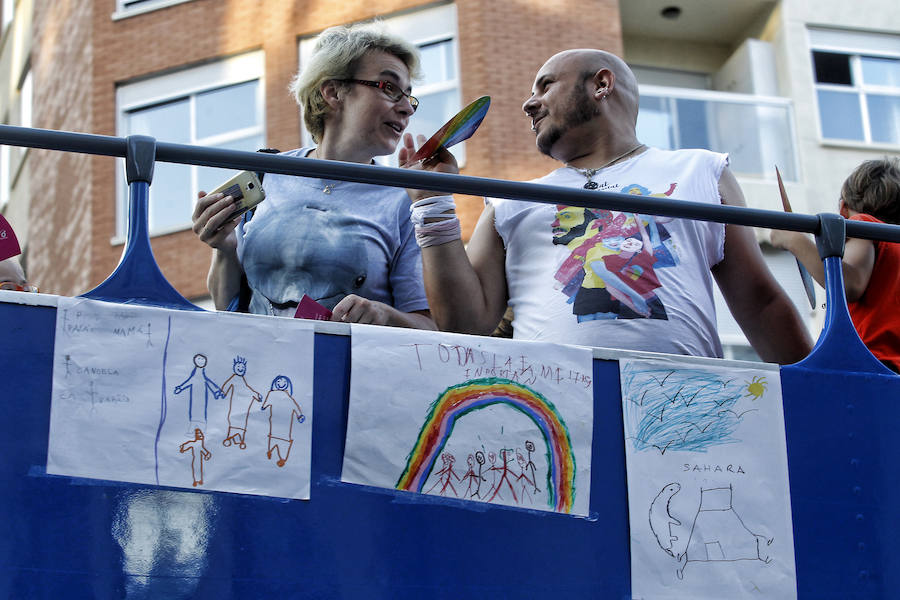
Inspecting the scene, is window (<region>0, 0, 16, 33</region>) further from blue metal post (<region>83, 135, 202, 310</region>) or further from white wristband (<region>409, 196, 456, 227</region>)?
blue metal post (<region>83, 135, 202, 310</region>)

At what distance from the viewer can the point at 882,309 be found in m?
3.86

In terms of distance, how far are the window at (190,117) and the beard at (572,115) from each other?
33.8ft

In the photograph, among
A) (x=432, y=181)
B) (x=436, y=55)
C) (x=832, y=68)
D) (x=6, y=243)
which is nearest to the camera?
(x=6, y=243)

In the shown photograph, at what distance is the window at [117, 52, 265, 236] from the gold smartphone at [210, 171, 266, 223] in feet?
35.5

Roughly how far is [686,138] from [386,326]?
11.2 m

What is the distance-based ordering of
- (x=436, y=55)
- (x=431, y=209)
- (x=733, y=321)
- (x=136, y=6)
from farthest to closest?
(x=136, y=6), (x=436, y=55), (x=733, y=321), (x=431, y=209)

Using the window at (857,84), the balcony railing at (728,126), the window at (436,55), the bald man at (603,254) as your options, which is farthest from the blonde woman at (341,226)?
the window at (857,84)

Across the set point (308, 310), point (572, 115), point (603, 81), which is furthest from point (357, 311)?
point (603, 81)

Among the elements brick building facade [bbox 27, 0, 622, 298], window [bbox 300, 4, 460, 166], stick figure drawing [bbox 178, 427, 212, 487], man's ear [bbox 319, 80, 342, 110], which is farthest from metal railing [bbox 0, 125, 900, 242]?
window [bbox 300, 4, 460, 166]

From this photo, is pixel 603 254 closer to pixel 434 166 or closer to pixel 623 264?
pixel 623 264

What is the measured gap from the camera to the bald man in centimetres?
361

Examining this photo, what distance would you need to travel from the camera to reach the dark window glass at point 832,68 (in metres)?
15.5

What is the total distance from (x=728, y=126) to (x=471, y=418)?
1176 centimetres

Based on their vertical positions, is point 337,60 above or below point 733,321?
below
